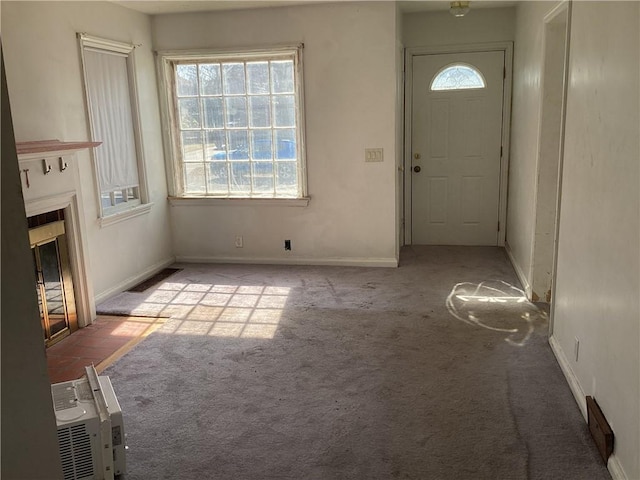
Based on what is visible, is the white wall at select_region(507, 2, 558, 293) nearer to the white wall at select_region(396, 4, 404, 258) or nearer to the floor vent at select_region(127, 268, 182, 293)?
the white wall at select_region(396, 4, 404, 258)

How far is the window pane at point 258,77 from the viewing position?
5176 millimetres

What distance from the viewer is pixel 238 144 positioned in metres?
5.38

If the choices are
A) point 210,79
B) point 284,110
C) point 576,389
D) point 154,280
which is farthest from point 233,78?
point 576,389

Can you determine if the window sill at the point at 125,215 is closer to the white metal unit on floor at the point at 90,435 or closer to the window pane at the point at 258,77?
the window pane at the point at 258,77

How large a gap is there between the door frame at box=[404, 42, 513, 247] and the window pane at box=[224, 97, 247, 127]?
1770 mm

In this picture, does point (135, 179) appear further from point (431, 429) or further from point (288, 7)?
point (431, 429)

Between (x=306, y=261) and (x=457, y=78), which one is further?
(x=457, y=78)

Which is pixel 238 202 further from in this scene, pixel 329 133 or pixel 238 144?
pixel 329 133

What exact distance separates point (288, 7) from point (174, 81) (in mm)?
1362

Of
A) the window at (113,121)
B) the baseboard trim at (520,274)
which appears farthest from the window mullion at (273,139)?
the baseboard trim at (520,274)

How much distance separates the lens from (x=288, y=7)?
4.98 meters

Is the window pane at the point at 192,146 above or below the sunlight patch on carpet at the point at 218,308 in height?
above

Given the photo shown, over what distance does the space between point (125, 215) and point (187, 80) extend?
5.08 feet

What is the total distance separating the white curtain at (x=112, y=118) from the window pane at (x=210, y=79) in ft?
2.43
